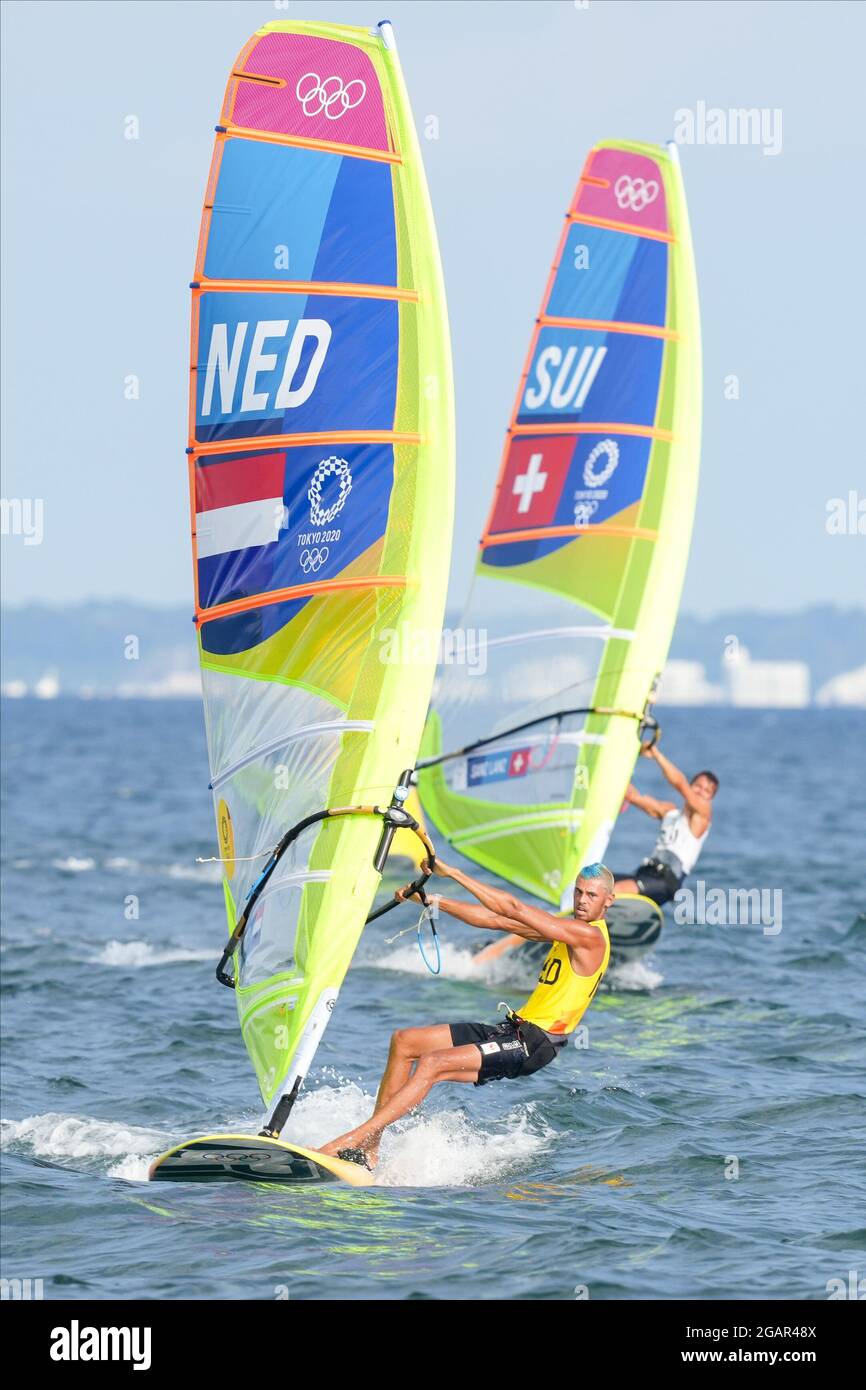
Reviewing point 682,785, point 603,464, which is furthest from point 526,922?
point 603,464

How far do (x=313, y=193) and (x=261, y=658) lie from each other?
2.53m

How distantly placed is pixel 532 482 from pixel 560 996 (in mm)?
7763

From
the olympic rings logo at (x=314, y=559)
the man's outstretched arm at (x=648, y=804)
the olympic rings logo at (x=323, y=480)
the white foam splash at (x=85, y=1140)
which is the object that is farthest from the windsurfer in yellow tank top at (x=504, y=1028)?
the man's outstretched arm at (x=648, y=804)

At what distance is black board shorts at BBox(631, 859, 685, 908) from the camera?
15.9m

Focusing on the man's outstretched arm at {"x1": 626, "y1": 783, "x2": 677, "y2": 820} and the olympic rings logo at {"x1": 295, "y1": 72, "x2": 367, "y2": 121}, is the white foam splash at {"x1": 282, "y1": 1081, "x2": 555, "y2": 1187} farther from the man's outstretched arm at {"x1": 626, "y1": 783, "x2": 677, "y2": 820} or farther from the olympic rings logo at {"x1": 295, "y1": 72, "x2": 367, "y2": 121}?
the olympic rings logo at {"x1": 295, "y1": 72, "x2": 367, "y2": 121}

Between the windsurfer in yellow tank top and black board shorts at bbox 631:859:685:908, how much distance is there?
219 inches

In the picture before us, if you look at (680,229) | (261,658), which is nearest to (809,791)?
(680,229)

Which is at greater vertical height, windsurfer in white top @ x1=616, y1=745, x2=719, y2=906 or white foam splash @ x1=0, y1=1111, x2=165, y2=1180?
windsurfer in white top @ x1=616, y1=745, x2=719, y2=906

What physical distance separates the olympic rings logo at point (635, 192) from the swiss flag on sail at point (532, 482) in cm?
222

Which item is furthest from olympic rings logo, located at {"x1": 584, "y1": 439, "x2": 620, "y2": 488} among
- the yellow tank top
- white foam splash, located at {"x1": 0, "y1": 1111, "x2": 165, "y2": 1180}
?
white foam splash, located at {"x1": 0, "y1": 1111, "x2": 165, "y2": 1180}

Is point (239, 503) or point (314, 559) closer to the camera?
point (314, 559)

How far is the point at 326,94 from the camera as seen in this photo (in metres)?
10.3

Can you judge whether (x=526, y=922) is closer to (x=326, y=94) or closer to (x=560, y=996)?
(x=560, y=996)

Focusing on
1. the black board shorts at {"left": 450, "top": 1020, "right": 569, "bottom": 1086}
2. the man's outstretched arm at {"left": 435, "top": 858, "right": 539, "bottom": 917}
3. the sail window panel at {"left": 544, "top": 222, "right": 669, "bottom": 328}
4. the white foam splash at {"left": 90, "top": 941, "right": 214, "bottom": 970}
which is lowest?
the white foam splash at {"left": 90, "top": 941, "right": 214, "bottom": 970}
